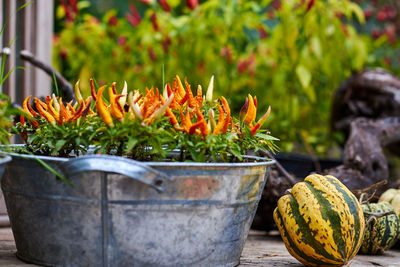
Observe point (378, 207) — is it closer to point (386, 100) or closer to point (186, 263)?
point (186, 263)

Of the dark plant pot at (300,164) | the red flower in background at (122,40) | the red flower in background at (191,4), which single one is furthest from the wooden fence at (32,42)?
the dark plant pot at (300,164)

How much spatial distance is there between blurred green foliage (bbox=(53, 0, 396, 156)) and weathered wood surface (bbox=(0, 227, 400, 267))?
1478mm

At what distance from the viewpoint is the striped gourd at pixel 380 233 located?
5.54 feet

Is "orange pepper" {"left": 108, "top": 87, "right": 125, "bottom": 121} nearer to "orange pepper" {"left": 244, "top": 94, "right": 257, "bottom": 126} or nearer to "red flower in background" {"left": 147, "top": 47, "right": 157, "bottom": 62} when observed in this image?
"orange pepper" {"left": 244, "top": 94, "right": 257, "bottom": 126}

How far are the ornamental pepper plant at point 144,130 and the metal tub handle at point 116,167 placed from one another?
0.14ft

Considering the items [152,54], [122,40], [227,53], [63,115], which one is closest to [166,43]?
[152,54]

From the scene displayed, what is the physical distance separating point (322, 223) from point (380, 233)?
1.46ft

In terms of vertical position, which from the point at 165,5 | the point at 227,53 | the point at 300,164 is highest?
the point at 165,5

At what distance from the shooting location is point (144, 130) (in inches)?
46.6

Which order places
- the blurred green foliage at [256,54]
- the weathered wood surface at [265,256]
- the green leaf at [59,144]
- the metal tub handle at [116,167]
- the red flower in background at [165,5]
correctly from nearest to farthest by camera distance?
the metal tub handle at [116,167] → the green leaf at [59,144] → the weathered wood surface at [265,256] → the blurred green foliage at [256,54] → the red flower in background at [165,5]

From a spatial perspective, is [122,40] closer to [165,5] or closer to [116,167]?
[165,5]

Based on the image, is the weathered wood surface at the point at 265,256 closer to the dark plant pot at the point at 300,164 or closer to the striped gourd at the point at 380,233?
the striped gourd at the point at 380,233

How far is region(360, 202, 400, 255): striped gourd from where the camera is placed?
169 cm

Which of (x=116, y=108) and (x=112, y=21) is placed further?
(x=112, y=21)
